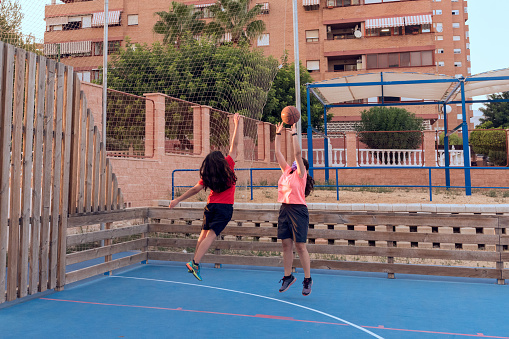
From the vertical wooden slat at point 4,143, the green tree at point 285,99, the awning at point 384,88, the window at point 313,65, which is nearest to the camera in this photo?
the vertical wooden slat at point 4,143

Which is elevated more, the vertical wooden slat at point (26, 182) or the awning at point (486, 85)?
the awning at point (486, 85)

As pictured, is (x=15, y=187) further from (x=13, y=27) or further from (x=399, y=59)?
(x=399, y=59)

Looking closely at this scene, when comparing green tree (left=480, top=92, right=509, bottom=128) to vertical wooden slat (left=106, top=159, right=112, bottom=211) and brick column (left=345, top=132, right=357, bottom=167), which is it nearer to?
brick column (left=345, top=132, right=357, bottom=167)

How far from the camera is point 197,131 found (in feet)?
53.8

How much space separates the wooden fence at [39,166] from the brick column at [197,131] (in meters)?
9.51

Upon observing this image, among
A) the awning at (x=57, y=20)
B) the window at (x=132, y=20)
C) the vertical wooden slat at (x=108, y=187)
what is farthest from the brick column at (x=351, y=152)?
the awning at (x=57, y=20)

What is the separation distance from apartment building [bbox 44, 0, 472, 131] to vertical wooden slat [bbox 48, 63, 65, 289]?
2792 cm

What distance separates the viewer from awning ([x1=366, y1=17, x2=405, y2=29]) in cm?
3503

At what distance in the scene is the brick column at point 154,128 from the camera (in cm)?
1367

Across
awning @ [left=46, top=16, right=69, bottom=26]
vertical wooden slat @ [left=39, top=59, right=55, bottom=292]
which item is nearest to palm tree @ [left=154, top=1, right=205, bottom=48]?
awning @ [left=46, top=16, right=69, bottom=26]

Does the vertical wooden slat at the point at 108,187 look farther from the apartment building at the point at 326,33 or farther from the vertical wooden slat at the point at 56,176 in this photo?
the apartment building at the point at 326,33

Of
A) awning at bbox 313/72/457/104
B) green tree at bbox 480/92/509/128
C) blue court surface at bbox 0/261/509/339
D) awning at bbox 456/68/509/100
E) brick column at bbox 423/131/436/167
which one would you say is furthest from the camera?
green tree at bbox 480/92/509/128

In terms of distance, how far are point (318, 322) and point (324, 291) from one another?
4.88 feet

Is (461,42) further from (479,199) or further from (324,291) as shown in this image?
(324,291)
